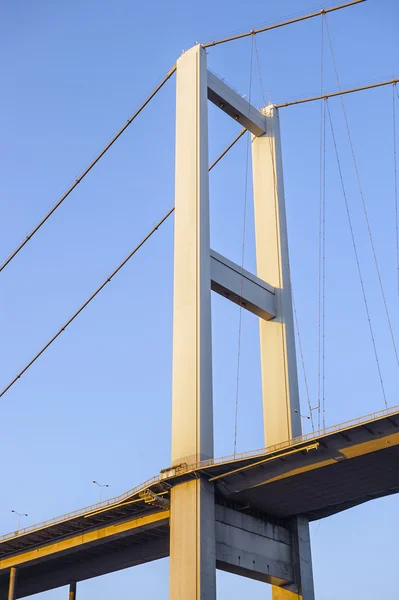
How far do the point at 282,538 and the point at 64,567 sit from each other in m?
18.8

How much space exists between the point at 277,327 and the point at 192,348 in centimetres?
707

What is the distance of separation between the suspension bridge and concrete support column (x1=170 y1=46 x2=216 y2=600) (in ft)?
0.20

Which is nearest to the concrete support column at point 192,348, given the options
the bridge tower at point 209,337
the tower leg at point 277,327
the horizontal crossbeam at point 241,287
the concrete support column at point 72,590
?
the bridge tower at point 209,337

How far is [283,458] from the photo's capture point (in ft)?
143

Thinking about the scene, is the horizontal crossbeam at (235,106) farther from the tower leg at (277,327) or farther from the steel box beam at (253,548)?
the steel box beam at (253,548)

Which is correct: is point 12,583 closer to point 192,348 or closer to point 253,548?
point 253,548

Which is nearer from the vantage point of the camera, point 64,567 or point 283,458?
point 283,458

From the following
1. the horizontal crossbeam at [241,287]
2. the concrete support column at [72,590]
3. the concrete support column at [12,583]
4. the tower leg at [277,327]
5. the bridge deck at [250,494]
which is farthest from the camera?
the concrete support column at [72,590]

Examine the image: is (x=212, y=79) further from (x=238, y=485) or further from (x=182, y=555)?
(x=182, y=555)

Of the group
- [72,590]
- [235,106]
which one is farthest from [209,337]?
[72,590]

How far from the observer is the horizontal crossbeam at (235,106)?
52.7 meters

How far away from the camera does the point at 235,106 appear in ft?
176

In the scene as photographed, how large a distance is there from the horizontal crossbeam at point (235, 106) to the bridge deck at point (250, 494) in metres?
19.3

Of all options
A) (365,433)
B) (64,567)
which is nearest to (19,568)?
(64,567)
